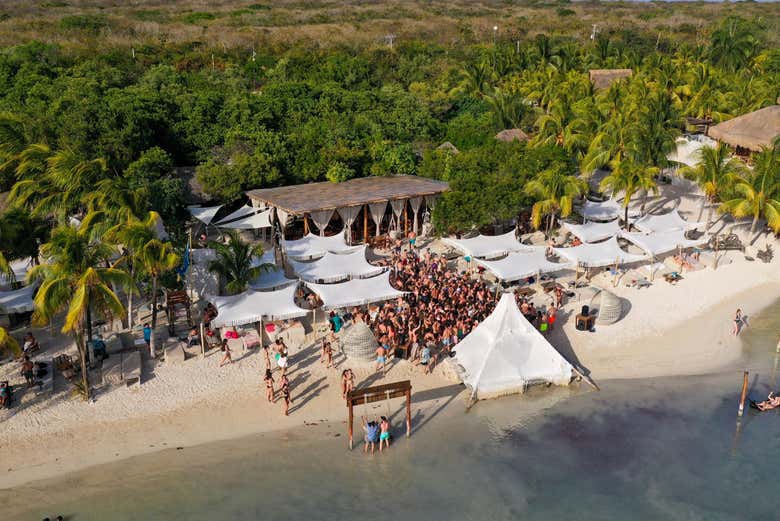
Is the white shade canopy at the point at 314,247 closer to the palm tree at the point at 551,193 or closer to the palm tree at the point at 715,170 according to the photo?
the palm tree at the point at 551,193

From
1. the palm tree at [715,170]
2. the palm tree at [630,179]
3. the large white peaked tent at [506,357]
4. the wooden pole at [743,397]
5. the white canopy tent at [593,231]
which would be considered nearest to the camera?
the wooden pole at [743,397]

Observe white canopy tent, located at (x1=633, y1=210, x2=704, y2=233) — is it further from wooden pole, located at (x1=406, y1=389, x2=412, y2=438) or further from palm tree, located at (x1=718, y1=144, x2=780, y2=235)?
wooden pole, located at (x1=406, y1=389, x2=412, y2=438)

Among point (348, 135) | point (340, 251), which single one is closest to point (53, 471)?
point (340, 251)

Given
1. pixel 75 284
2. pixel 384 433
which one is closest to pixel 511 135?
pixel 384 433

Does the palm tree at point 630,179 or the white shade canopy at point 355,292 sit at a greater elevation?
the palm tree at point 630,179

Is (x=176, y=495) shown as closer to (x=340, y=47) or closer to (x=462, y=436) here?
(x=462, y=436)

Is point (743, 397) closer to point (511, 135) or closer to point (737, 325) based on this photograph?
point (737, 325)

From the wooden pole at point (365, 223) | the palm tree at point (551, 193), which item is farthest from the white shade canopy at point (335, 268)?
the palm tree at point (551, 193)
